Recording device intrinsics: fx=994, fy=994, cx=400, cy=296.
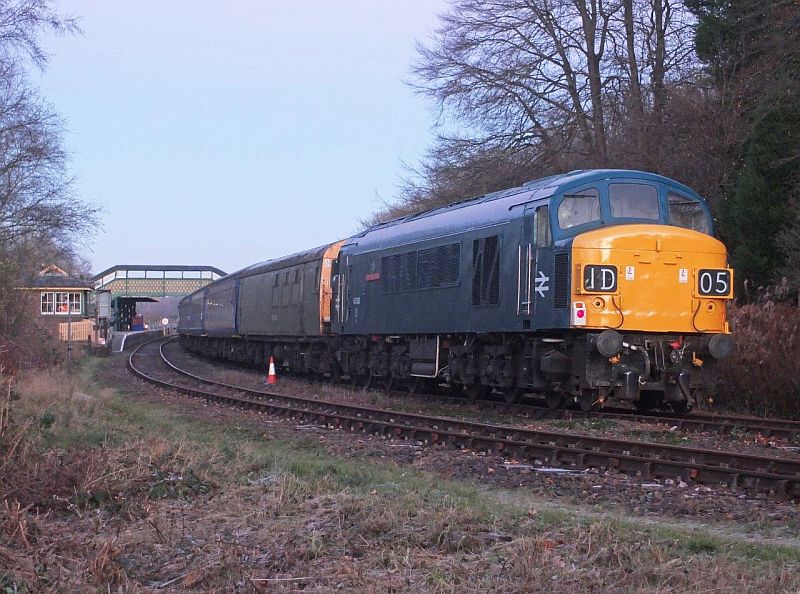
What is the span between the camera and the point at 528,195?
1599cm

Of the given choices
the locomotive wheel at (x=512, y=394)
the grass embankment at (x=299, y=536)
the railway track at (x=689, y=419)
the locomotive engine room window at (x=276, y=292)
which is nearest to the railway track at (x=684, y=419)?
the railway track at (x=689, y=419)

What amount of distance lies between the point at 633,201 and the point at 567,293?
6.80ft

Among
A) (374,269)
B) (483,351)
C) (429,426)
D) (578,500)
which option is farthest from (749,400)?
(578,500)

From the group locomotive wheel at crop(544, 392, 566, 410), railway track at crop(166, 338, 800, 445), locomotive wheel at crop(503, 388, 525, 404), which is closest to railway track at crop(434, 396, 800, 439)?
railway track at crop(166, 338, 800, 445)

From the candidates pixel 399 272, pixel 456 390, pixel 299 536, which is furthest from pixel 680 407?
pixel 299 536

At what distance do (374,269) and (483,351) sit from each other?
5.08m

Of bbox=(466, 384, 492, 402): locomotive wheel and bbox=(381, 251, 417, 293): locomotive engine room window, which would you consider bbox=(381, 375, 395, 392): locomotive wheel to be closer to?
bbox=(381, 251, 417, 293): locomotive engine room window

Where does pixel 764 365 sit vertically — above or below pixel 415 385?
above

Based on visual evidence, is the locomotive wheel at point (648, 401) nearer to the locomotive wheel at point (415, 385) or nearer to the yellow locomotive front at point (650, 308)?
the yellow locomotive front at point (650, 308)

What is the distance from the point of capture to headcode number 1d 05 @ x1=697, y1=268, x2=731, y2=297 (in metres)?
14.9

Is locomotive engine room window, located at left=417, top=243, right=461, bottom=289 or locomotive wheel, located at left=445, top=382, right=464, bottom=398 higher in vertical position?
locomotive engine room window, located at left=417, top=243, right=461, bottom=289

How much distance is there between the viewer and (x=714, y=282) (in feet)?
49.2

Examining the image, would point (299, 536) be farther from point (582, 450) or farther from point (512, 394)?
point (512, 394)

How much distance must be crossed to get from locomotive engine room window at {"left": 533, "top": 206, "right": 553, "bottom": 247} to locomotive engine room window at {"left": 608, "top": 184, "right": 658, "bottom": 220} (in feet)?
3.32
